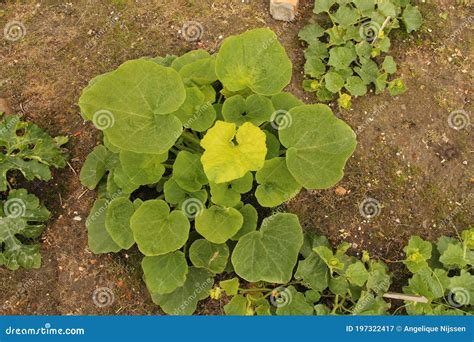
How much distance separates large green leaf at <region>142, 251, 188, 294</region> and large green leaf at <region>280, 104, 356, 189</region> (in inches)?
31.4

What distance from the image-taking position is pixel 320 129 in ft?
9.36

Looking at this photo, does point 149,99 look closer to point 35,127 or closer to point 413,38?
point 35,127

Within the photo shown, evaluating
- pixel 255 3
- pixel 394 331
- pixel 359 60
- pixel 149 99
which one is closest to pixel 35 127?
pixel 149 99

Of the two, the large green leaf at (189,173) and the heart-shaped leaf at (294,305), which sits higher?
the large green leaf at (189,173)

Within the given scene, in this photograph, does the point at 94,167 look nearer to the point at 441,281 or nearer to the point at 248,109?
the point at 248,109

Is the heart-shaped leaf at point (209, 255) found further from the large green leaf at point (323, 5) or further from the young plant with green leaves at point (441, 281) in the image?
the large green leaf at point (323, 5)

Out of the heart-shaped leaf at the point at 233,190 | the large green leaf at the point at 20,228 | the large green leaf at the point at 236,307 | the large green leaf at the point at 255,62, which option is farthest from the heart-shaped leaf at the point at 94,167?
the large green leaf at the point at 236,307

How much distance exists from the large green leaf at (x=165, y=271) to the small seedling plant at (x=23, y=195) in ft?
2.45

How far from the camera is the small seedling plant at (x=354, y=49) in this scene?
3555mm

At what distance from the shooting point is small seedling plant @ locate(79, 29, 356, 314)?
2.70 m

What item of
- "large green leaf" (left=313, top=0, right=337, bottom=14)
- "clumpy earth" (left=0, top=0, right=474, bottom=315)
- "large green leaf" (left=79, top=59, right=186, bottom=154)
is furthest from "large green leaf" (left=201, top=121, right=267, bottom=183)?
"large green leaf" (left=313, top=0, right=337, bottom=14)

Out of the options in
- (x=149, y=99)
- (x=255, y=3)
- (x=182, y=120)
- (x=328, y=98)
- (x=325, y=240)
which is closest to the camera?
(x=149, y=99)

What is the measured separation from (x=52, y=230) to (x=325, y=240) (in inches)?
65.0

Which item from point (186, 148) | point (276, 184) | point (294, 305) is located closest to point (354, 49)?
point (276, 184)
